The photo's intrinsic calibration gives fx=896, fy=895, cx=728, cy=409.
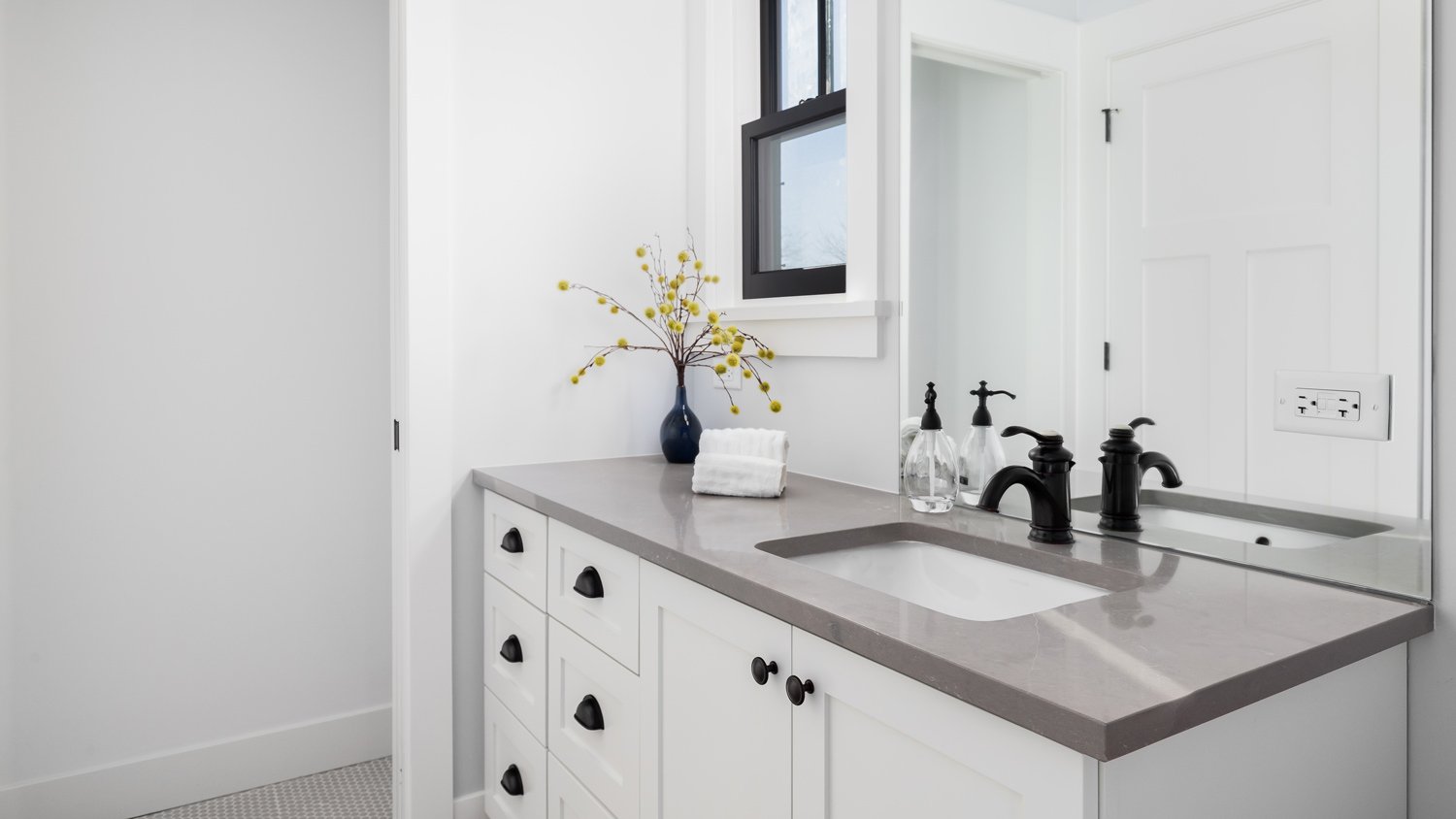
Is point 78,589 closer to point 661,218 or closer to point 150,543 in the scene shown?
point 150,543

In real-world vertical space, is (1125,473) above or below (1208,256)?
below

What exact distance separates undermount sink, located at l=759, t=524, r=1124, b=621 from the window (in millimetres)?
739

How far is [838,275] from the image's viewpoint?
1.96 metres

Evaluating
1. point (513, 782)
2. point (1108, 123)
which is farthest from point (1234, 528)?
point (513, 782)

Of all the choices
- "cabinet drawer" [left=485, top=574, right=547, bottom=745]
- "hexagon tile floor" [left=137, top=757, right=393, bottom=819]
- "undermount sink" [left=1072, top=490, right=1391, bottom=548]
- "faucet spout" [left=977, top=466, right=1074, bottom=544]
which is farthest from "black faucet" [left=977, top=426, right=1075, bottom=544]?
"hexagon tile floor" [left=137, top=757, right=393, bottom=819]

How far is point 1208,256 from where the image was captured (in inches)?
46.7

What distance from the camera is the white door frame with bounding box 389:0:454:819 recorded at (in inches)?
76.0

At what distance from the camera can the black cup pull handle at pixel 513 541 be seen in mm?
1811

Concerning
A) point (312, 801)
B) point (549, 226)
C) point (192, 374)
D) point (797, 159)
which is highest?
point (797, 159)

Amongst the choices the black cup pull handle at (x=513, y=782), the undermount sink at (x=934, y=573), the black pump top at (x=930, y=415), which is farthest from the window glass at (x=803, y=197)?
the black cup pull handle at (x=513, y=782)

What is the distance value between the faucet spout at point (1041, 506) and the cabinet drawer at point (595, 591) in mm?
535

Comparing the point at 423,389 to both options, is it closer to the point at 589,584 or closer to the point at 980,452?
the point at 589,584

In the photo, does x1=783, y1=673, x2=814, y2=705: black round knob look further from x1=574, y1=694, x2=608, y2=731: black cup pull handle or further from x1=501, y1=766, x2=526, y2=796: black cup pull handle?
x1=501, y1=766, x2=526, y2=796: black cup pull handle

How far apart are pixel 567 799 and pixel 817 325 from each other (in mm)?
1042
